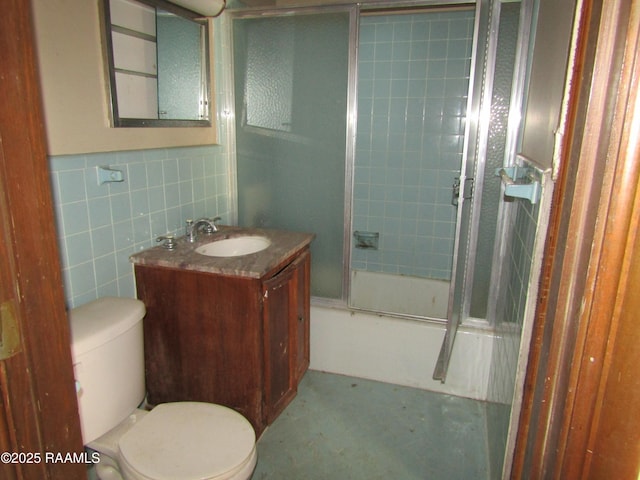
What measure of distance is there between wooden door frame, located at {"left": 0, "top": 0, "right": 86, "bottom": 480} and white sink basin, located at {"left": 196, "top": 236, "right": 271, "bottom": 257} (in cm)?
148

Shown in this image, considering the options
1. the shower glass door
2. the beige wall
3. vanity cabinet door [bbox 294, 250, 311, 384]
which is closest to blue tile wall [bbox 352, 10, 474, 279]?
the shower glass door

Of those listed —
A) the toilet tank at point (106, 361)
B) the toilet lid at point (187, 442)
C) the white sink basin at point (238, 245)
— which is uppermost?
the white sink basin at point (238, 245)

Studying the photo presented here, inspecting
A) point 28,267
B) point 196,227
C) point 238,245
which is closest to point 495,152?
point 238,245

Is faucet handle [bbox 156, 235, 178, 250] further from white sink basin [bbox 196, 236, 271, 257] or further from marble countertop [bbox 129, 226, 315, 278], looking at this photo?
white sink basin [bbox 196, 236, 271, 257]

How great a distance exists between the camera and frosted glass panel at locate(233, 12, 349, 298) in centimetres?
235

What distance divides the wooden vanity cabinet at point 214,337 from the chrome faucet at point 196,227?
0.31 meters

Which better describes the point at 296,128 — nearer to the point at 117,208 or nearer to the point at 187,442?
the point at 117,208

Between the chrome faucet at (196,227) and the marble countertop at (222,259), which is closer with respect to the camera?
the marble countertop at (222,259)

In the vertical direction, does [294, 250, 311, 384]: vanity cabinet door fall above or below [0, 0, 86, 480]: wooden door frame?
below

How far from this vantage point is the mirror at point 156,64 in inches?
67.1

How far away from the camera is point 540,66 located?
1.52 meters

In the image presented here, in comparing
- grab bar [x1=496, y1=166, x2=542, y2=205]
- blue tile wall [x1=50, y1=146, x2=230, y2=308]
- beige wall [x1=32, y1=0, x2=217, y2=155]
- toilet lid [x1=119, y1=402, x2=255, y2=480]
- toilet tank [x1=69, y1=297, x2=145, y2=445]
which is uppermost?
beige wall [x1=32, y1=0, x2=217, y2=155]

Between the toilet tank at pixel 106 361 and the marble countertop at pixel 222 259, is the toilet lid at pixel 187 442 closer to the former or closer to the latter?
the toilet tank at pixel 106 361

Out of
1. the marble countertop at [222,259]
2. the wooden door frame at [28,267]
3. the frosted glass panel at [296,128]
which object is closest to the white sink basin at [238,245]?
the marble countertop at [222,259]
